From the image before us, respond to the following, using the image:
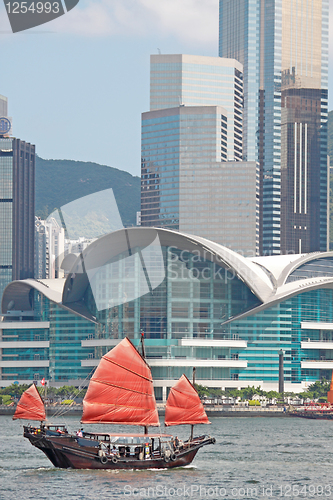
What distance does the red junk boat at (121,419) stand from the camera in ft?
208

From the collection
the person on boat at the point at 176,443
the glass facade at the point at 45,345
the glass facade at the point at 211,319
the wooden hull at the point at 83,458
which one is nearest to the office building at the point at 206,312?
the glass facade at the point at 211,319

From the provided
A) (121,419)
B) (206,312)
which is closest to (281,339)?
(206,312)

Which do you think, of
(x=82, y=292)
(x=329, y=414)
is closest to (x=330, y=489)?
(x=329, y=414)

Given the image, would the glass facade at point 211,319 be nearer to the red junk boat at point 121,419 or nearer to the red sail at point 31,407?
the red sail at point 31,407

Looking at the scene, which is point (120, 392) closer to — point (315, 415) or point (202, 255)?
point (315, 415)

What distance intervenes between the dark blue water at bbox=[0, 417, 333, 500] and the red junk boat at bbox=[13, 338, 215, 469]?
36.0 inches

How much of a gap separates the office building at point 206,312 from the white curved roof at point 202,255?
20 centimetres

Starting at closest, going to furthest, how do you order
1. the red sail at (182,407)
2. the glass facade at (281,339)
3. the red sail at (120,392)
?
1. the red sail at (120,392)
2. the red sail at (182,407)
3. the glass facade at (281,339)

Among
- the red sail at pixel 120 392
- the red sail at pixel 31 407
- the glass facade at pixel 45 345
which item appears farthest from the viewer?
the glass facade at pixel 45 345

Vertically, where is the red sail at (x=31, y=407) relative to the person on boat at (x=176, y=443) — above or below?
above

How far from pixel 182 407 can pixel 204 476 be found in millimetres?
8713

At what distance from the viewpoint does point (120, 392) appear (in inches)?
2648

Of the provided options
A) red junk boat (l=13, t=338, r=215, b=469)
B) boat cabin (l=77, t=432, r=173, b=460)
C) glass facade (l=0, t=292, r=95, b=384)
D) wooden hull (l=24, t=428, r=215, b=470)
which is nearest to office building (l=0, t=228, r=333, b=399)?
glass facade (l=0, t=292, r=95, b=384)

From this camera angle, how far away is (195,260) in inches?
6097
